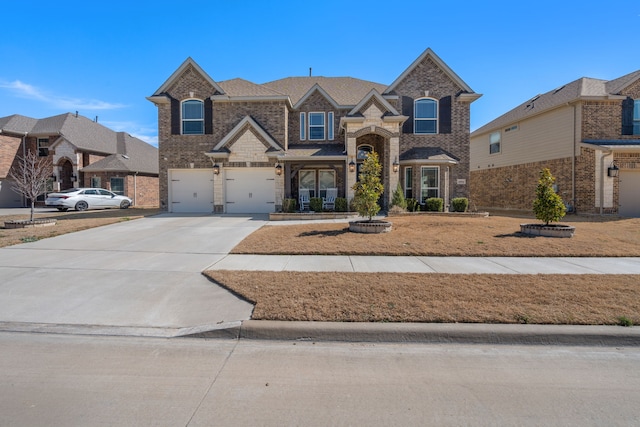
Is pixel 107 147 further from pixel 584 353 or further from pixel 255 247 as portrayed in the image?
pixel 584 353

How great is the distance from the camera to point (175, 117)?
1948 cm

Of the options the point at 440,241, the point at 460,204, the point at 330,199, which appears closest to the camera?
the point at 440,241

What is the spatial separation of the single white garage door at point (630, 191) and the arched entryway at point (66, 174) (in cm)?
3836

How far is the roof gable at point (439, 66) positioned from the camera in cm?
1902

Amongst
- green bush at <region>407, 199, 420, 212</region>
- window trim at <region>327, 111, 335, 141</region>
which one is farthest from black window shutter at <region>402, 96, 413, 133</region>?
green bush at <region>407, 199, 420, 212</region>

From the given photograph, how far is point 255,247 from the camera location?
9.16 meters

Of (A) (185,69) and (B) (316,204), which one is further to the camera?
(A) (185,69)

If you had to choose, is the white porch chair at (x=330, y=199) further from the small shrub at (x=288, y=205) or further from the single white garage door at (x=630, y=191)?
the single white garage door at (x=630, y=191)

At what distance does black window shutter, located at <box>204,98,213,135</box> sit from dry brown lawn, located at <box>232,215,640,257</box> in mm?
10113

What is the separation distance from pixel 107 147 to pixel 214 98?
1648 cm

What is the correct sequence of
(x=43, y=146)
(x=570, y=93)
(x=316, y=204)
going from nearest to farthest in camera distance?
(x=316, y=204) < (x=570, y=93) < (x=43, y=146)

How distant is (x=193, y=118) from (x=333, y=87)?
9.41 meters

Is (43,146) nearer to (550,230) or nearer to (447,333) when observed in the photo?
(447,333)

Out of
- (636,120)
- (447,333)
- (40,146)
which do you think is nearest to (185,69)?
(40,146)
